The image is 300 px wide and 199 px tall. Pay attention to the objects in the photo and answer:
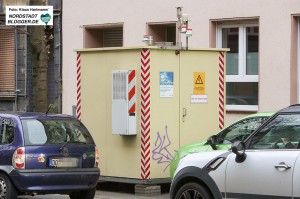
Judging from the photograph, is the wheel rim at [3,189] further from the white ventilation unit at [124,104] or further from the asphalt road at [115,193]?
the white ventilation unit at [124,104]

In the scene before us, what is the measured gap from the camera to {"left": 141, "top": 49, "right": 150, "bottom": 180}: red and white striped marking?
1545 centimetres

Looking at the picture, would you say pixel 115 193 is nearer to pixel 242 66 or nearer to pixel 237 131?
pixel 237 131

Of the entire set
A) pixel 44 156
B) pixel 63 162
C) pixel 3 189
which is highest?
pixel 44 156

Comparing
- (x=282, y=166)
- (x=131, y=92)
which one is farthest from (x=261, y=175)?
(x=131, y=92)

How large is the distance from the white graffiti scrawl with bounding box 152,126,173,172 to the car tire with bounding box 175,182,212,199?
4.53m

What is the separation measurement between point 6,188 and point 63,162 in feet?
3.23

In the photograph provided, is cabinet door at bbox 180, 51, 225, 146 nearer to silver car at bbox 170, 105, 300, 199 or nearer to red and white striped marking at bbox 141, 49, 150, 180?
red and white striped marking at bbox 141, 49, 150, 180

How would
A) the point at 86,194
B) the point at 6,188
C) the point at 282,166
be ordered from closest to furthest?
the point at 282,166
the point at 6,188
the point at 86,194

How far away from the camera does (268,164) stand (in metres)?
9.76

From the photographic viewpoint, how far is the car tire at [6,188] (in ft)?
42.9

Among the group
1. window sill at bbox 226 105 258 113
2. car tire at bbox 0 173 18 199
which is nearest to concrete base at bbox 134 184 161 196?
car tire at bbox 0 173 18 199

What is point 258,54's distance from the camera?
20938mm

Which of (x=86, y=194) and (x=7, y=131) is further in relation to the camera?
(x=86, y=194)

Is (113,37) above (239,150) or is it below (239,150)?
above
